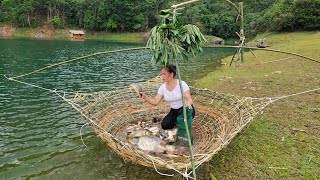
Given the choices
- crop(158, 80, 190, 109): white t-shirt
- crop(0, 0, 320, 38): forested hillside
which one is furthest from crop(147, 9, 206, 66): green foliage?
crop(0, 0, 320, 38): forested hillside

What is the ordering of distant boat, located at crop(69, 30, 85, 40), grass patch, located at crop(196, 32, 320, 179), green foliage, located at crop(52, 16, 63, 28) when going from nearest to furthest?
grass patch, located at crop(196, 32, 320, 179), distant boat, located at crop(69, 30, 85, 40), green foliage, located at crop(52, 16, 63, 28)

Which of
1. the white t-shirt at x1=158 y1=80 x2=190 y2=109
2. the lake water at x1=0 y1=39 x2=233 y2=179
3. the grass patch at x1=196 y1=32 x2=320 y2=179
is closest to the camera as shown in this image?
the grass patch at x1=196 y1=32 x2=320 y2=179

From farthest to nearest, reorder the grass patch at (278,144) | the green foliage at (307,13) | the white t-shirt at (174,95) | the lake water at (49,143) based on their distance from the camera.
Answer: the green foliage at (307,13) → the white t-shirt at (174,95) → the lake water at (49,143) → the grass patch at (278,144)

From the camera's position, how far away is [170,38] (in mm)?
4934

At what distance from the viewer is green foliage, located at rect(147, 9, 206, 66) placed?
484 centimetres

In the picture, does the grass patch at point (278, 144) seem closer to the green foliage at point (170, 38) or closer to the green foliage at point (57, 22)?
the green foliage at point (170, 38)

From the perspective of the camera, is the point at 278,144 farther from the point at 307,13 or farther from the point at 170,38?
the point at 307,13

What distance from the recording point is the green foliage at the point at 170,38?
4.84 m

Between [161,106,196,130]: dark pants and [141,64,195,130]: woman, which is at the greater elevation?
[141,64,195,130]: woman

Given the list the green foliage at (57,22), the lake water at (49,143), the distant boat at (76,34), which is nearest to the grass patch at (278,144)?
the lake water at (49,143)

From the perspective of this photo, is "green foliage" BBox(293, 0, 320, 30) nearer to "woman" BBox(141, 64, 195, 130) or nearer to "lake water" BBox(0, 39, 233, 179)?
"lake water" BBox(0, 39, 233, 179)

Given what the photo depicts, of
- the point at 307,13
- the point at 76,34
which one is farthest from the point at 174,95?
the point at 76,34

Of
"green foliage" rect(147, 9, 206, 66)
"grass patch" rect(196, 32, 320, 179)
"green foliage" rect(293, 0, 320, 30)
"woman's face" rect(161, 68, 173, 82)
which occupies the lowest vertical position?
"grass patch" rect(196, 32, 320, 179)

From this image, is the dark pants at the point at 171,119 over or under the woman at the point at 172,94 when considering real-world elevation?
under
